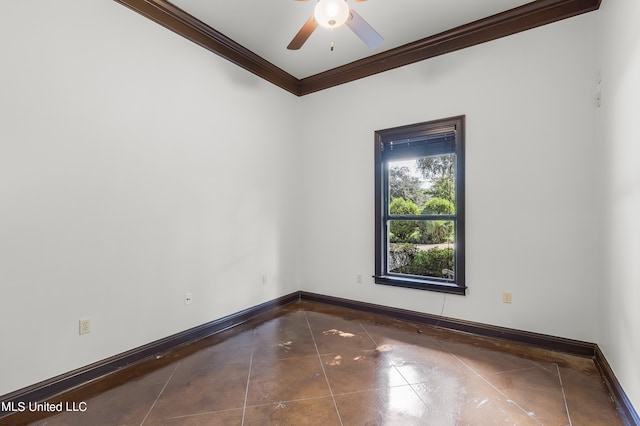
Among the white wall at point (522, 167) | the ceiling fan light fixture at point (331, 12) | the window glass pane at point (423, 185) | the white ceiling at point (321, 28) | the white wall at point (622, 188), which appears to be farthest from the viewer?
the window glass pane at point (423, 185)

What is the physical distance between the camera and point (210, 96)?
3137 mm

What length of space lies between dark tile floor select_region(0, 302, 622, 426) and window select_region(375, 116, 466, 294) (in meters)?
0.76

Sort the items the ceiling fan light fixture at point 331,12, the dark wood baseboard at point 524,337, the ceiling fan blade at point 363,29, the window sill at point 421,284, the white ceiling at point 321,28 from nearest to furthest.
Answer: the dark wood baseboard at point 524,337 < the ceiling fan light fixture at point 331,12 < the ceiling fan blade at point 363,29 < the white ceiling at point 321,28 < the window sill at point 421,284

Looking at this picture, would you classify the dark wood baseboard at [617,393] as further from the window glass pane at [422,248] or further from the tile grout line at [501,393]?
the window glass pane at [422,248]

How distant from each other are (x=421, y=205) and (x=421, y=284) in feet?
2.95

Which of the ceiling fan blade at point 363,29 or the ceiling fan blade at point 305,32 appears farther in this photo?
the ceiling fan blade at point 305,32

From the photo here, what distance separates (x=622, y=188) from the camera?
76.6 inches

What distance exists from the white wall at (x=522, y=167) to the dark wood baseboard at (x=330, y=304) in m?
0.08

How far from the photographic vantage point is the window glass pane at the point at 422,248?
3324 mm

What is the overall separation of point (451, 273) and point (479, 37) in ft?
8.01

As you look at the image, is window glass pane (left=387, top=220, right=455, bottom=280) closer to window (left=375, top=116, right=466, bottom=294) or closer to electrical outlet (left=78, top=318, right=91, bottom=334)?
window (left=375, top=116, right=466, bottom=294)

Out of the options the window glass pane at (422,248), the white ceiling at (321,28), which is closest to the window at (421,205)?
the window glass pane at (422,248)

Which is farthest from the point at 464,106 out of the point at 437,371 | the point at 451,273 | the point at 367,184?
the point at 437,371

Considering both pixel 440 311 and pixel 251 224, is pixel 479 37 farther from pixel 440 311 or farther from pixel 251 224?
pixel 251 224
